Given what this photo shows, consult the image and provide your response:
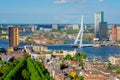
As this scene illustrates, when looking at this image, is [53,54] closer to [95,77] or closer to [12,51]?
[12,51]

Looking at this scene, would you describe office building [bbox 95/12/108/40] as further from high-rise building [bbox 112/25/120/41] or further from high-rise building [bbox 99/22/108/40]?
high-rise building [bbox 112/25/120/41]

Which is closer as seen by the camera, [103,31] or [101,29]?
[103,31]

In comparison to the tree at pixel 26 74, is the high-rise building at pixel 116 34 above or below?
below

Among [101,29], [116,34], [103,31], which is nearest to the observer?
[116,34]

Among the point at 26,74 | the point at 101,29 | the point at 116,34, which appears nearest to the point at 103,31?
the point at 101,29

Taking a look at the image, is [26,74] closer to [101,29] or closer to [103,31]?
[103,31]

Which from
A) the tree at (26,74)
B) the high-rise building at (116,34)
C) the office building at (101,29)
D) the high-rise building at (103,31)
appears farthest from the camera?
the office building at (101,29)

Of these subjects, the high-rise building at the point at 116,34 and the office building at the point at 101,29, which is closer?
the high-rise building at the point at 116,34

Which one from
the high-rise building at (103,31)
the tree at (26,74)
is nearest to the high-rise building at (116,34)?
the high-rise building at (103,31)

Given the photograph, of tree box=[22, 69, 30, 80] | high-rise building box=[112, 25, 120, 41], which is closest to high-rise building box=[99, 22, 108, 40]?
high-rise building box=[112, 25, 120, 41]

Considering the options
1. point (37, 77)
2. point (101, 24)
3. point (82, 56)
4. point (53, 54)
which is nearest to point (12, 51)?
point (53, 54)

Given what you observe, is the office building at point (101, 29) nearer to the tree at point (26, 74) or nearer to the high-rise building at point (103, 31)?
the high-rise building at point (103, 31)
